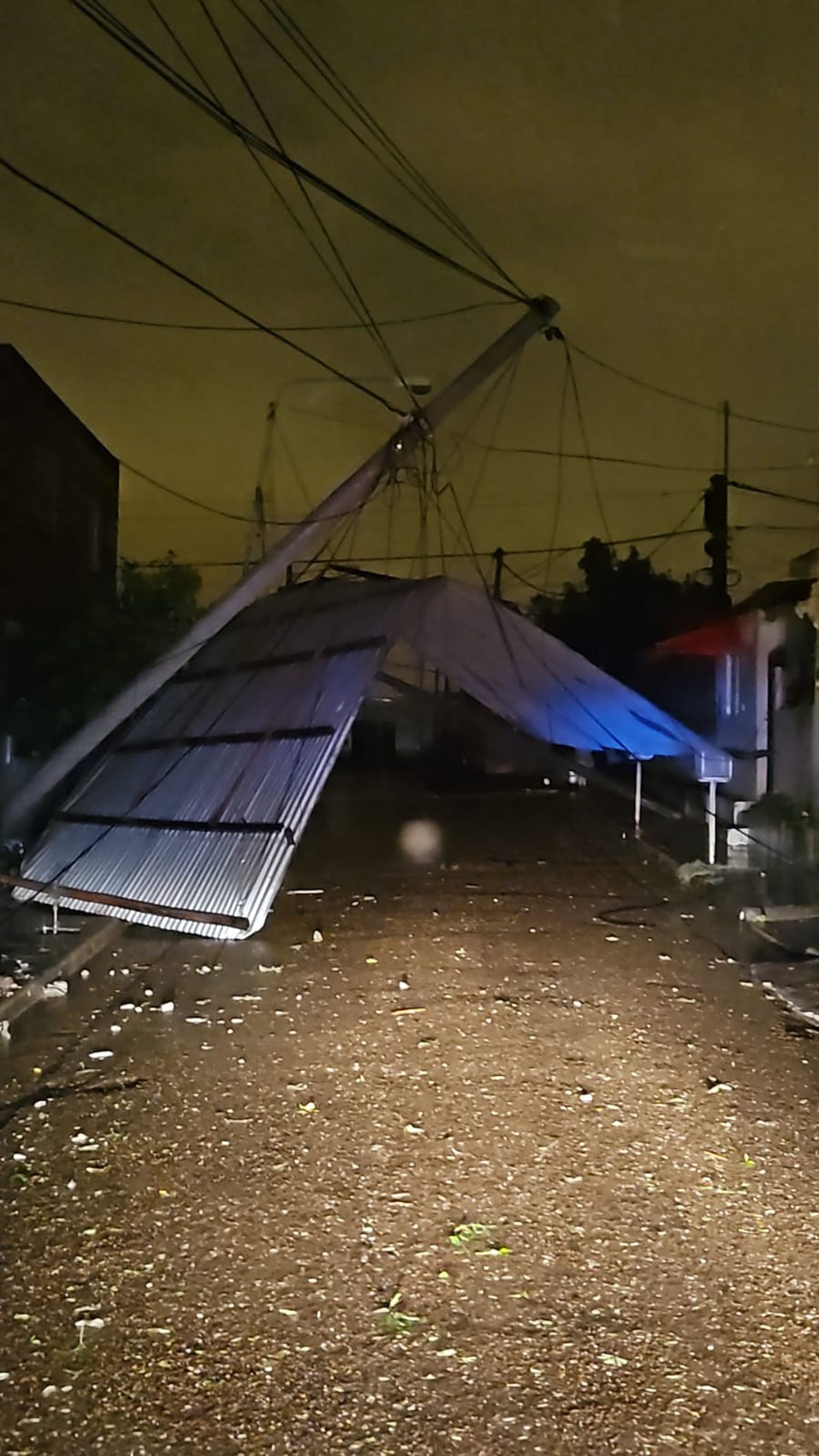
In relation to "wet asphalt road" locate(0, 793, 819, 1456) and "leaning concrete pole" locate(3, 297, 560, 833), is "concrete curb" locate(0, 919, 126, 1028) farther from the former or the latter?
"leaning concrete pole" locate(3, 297, 560, 833)

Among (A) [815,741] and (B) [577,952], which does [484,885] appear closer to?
(B) [577,952]

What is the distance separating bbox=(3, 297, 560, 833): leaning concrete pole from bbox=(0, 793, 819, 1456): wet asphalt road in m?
5.05

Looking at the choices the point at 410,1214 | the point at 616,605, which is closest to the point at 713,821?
the point at 410,1214

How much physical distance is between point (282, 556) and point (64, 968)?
6450 mm

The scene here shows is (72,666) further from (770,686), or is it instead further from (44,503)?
(770,686)

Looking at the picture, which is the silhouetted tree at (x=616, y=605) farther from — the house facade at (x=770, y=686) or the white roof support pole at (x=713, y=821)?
the white roof support pole at (x=713, y=821)

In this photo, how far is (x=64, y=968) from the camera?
8.98 meters

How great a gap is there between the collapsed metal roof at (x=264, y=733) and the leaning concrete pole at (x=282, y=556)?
20.8 inches

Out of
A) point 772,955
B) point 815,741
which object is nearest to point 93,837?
point 772,955

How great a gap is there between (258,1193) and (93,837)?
8.11 m

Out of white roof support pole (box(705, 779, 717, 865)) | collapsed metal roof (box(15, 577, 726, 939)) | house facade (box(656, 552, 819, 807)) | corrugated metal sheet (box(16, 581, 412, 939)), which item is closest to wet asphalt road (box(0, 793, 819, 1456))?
corrugated metal sheet (box(16, 581, 412, 939))

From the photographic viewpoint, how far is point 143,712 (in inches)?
616

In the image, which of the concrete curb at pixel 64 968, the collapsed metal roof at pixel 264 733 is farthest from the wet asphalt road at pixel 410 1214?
the collapsed metal roof at pixel 264 733

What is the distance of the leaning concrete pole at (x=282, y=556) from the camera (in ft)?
44.6
